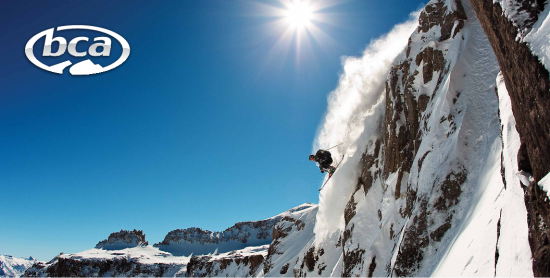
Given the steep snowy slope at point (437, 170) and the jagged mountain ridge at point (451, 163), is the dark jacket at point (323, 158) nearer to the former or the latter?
the jagged mountain ridge at point (451, 163)

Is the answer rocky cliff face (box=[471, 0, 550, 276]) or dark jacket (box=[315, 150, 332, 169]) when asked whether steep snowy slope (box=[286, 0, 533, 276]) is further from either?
dark jacket (box=[315, 150, 332, 169])

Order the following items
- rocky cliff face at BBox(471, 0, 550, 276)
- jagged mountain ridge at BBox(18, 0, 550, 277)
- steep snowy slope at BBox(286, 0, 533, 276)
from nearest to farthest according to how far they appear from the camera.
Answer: rocky cliff face at BBox(471, 0, 550, 276) → jagged mountain ridge at BBox(18, 0, 550, 277) → steep snowy slope at BBox(286, 0, 533, 276)

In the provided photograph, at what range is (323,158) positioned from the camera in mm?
24953

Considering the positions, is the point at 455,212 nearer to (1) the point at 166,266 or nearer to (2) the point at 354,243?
(2) the point at 354,243

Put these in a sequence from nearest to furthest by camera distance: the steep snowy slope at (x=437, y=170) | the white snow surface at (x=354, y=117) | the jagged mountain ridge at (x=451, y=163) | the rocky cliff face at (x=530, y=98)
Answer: the rocky cliff face at (x=530, y=98) < the jagged mountain ridge at (x=451, y=163) < the steep snowy slope at (x=437, y=170) < the white snow surface at (x=354, y=117)

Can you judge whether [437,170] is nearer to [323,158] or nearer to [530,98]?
[530,98]

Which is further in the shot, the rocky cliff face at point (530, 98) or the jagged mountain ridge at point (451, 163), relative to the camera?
the jagged mountain ridge at point (451, 163)

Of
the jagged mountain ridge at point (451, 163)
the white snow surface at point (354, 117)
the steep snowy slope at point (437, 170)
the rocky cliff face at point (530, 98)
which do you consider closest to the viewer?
the rocky cliff face at point (530, 98)

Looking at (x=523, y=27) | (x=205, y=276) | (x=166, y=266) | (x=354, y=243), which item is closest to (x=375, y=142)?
(x=354, y=243)

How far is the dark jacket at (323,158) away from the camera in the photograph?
24953 millimetres

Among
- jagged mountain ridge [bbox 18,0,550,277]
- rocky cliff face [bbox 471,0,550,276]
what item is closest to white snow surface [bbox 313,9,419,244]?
jagged mountain ridge [bbox 18,0,550,277]

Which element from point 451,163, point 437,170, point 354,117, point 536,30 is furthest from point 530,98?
point 354,117

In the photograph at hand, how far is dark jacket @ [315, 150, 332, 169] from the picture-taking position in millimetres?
24953

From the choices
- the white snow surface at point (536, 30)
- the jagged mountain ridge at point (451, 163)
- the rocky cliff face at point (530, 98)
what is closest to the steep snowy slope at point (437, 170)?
the jagged mountain ridge at point (451, 163)
